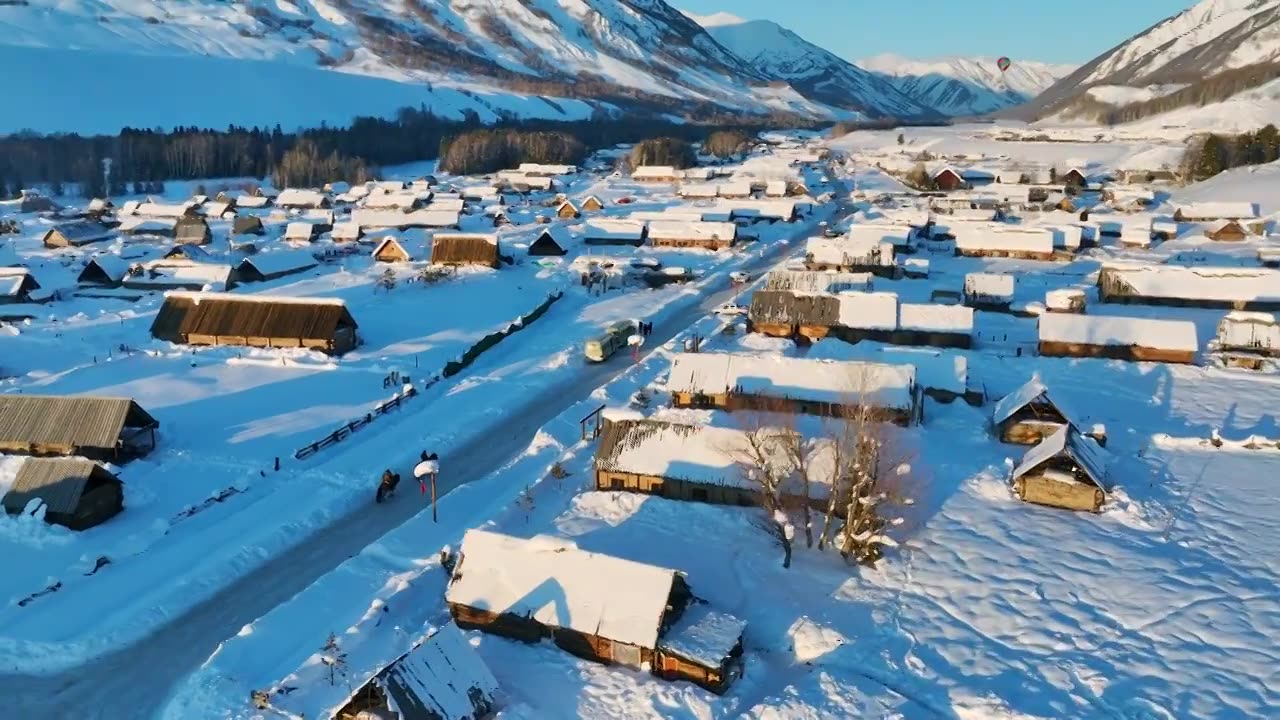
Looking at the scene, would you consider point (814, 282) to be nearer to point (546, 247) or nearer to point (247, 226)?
point (546, 247)

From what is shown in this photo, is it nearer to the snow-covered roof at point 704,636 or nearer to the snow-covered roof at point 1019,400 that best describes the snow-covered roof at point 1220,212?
the snow-covered roof at point 1019,400

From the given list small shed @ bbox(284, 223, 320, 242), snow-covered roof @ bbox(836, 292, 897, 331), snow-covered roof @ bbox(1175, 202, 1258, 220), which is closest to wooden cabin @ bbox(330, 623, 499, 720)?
snow-covered roof @ bbox(836, 292, 897, 331)


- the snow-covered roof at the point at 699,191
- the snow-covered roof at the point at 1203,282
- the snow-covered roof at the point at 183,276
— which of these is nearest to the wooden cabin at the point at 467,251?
the snow-covered roof at the point at 183,276

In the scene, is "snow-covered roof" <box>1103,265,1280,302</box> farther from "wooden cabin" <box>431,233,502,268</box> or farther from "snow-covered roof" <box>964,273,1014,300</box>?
"wooden cabin" <box>431,233,502,268</box>

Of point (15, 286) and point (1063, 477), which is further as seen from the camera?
point (15, 286)

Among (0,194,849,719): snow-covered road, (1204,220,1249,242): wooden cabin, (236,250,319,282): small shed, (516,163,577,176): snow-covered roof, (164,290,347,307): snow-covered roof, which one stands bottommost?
(0,194,849,719): snow-covered road

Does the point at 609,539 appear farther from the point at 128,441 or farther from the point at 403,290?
the point at 403,290

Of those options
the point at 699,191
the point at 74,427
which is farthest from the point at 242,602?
the point at 699,191

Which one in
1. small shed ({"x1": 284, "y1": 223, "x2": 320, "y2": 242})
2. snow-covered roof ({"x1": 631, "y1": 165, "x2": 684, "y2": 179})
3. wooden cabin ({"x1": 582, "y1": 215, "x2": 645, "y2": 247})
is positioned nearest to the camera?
wooden cabin ({"x1": 582, "y1": 215, "x2": 645, "y2": 247})
